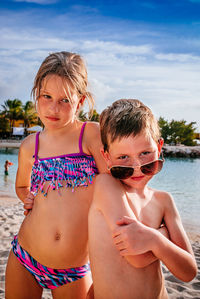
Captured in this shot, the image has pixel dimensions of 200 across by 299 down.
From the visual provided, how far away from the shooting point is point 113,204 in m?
1.52

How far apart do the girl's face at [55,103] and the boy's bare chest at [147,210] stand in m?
0.73

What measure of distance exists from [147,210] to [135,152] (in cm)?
35

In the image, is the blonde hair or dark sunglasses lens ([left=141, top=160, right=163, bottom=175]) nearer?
dark sunglasses lens ([left=141, top=160, right=163, bottom=175])

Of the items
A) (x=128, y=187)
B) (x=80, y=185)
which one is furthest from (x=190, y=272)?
(x=80, y=185)

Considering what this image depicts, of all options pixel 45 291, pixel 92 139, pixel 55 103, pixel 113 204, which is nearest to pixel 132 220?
pixel 113 204

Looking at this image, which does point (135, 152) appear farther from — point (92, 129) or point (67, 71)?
point (67, 71)

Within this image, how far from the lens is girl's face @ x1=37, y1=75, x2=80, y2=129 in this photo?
1.94m

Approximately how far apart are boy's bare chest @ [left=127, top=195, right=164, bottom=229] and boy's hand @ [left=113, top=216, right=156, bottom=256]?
0.19 meters

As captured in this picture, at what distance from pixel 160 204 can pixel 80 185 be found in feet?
1.82

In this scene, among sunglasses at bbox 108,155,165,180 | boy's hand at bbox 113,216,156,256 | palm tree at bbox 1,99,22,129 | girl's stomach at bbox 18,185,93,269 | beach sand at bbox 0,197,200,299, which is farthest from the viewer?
palm tree at bbox 1,99,22,129

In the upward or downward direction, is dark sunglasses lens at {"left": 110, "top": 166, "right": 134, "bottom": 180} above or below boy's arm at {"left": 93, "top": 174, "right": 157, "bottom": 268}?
above

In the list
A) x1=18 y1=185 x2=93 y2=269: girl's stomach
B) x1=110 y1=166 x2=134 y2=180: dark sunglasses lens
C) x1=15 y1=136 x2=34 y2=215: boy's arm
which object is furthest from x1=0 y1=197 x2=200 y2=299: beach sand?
x1=110 y1=166 x2=134 y2=180: dark sunglasses lens

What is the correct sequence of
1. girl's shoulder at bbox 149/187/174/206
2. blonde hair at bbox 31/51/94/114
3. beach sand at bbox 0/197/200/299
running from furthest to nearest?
beach sand at bbox 0/197/200/299
blonde hair at bbox 31/51/94/114
girl's shoulder at bbox 149/187/174/206

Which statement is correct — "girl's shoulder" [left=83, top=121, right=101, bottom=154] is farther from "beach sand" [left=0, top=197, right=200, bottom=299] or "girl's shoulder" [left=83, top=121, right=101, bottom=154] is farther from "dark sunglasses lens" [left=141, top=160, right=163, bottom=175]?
"beach sand" [left=0, top=197, right=200, bottom=299]
